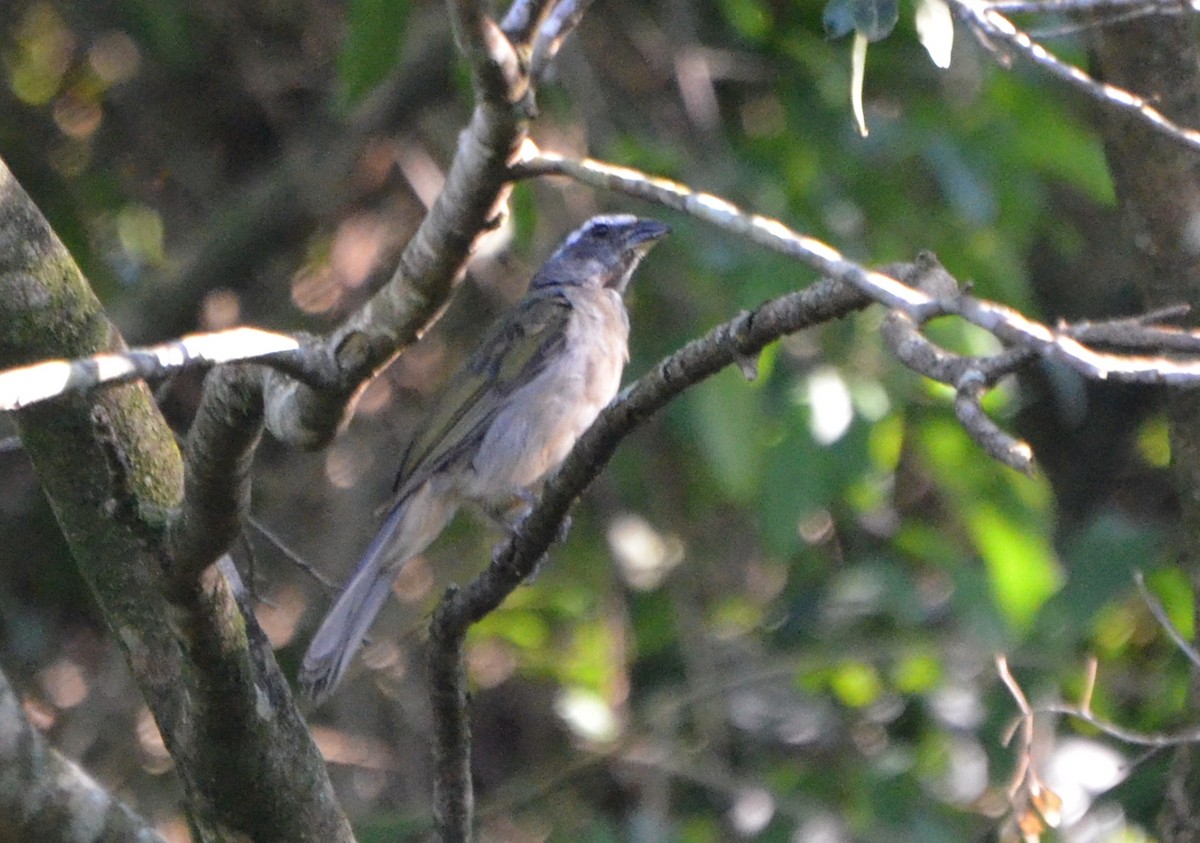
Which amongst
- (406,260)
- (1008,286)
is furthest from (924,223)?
(406,260)

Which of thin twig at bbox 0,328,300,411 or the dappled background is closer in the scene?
thin twig at bbox 0,328,300,411

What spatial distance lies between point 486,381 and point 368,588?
95 cm

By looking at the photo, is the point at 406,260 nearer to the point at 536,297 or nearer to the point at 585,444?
the point at 585,444

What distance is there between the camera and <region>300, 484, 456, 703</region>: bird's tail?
421 cm

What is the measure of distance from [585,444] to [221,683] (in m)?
0.78

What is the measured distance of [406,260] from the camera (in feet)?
8.50

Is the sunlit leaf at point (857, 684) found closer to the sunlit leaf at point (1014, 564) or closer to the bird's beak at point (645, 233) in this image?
the sunlit leaf at point (1014, 564)

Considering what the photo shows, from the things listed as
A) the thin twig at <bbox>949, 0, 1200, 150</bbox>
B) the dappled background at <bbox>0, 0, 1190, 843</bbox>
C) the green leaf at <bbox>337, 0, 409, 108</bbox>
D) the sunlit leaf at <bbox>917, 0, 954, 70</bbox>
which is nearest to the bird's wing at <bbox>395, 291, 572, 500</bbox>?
the dappled background at <bbox>0, 0, 1190, 843</bbox>

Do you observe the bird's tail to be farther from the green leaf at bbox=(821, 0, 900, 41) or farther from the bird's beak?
the green leaf at bbox=(821, 0, 900, 41)

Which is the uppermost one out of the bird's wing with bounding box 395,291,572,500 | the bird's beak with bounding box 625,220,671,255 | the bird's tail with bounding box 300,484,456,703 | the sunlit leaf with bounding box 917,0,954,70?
the sunlit leaf with bounding box 917,0,954,70

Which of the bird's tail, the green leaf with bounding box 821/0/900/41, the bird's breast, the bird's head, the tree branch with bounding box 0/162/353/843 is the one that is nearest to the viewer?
the green leaf with bounding box 821/0/900/41

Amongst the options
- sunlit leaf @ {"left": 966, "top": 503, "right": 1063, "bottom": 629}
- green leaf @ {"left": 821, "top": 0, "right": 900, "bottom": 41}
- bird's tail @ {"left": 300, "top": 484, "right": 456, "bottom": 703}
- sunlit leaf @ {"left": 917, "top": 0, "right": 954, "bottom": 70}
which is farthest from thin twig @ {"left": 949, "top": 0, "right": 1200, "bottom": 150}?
bird's tail @ {"left": 300, "top": 484, "right": 456, "bottom": 703}

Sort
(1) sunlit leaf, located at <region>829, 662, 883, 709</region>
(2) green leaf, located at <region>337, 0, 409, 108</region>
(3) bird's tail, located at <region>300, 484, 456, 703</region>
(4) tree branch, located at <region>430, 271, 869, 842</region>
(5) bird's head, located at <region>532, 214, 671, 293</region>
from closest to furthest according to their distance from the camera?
(4) tree branch, located at <region>430, 271, 869, 842</region> → (3) bird's tail, located at <region>300, 484, 456, 703</region> → (2) green leaf, located at <region>337, 0, 409, 108</region> → (5) bird's head, located at <region>532, 214, 671, 293</region> → (1) sunlit leaf, located at <region>829, 662, 883, 709</region>

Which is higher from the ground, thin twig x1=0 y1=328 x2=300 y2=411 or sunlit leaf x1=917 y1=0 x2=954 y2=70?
thin twig x1=0 y1=328 x2=300 y2=411
